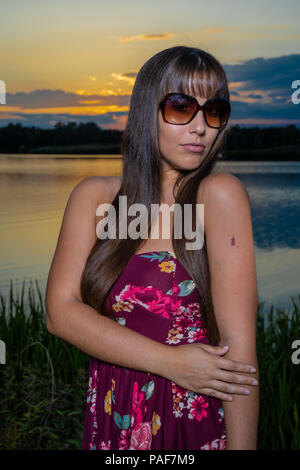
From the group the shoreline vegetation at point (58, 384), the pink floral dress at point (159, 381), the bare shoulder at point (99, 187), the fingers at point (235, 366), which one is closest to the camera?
the fingers at point (235, 366)

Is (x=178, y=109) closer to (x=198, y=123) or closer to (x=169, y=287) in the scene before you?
(x=198, y=123)

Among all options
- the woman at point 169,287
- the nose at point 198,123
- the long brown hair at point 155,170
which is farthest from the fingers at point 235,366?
the nose at point 198,123

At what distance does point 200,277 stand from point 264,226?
10863mm

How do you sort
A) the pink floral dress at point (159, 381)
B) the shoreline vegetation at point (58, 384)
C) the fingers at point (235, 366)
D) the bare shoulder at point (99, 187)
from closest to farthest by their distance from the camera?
the fingers at point (235, 366) → the pink floral dress at point (159, 381) → the bare shoulder at point (99, 187) → the shoreline vegetation at point (58, 384)

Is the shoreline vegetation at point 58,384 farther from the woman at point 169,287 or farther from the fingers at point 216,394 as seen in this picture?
the fingers at point 216,394

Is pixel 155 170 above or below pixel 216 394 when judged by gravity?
above

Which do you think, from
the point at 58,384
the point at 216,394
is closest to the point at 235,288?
the point at 216,394

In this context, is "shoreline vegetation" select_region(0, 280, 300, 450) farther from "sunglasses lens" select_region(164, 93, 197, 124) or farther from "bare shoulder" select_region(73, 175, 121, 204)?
"sunglasses lens" select_region(164, 93, 197, 124)

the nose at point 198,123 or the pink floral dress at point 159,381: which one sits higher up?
the nose at point 198,123

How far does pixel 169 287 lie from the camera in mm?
1718

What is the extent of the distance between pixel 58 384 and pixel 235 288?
276cm

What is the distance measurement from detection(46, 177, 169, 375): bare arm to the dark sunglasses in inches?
13.2

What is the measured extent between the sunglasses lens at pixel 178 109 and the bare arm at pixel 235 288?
26 centimetres

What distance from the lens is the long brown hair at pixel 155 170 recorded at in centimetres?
174
